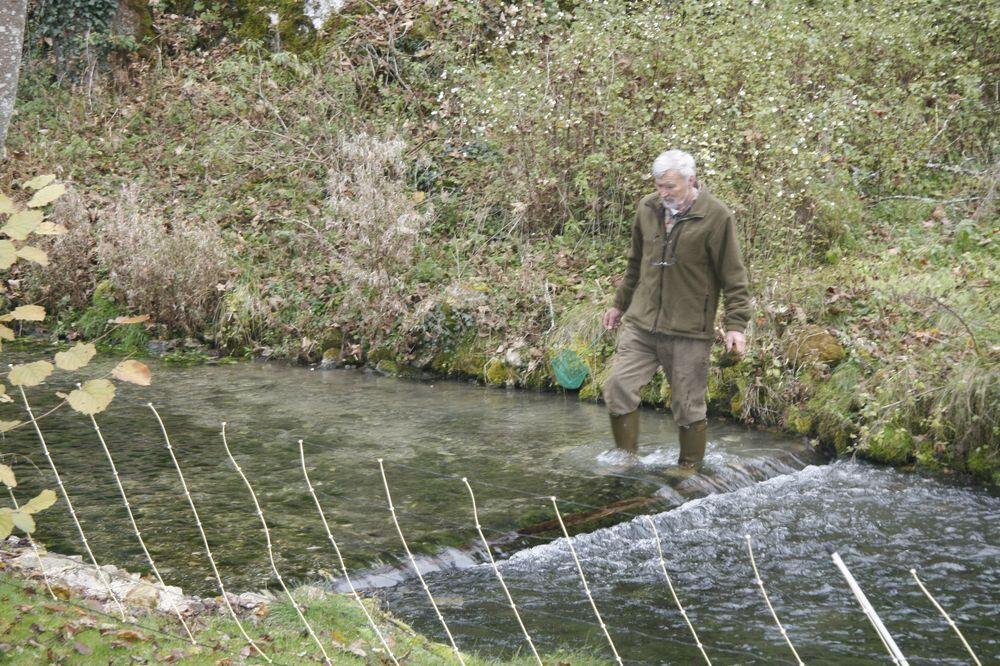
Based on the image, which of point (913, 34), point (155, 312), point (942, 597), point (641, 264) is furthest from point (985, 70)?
point (155, 312)

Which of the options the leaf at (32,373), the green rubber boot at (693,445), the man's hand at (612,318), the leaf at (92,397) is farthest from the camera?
the green rubber boot at (693,445)

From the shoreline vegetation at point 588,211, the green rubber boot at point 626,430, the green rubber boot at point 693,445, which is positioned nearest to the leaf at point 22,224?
the green rubber boot at point 626,430

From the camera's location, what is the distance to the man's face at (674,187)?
21.8 ft

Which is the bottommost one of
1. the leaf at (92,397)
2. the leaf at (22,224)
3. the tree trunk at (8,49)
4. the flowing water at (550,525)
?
the flowing water at (550,525)

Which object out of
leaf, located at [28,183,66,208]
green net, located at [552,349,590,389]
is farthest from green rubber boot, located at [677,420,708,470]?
leaf, located at [28,183,66,208]

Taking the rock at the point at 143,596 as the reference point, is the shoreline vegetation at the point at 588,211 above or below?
above

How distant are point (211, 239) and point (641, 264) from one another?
7695mm

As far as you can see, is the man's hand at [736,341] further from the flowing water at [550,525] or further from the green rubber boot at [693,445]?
the flowing water at [550,525]

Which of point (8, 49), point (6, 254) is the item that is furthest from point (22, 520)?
point (8, 49)

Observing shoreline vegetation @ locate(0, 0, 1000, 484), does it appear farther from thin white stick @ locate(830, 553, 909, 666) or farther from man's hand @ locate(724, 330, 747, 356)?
thin white stick @ locate(830, 553, 909, 666)

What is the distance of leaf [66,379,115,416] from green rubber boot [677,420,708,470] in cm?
470

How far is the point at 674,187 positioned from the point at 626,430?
1.84 meters

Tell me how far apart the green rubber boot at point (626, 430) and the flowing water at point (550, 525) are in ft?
0.41

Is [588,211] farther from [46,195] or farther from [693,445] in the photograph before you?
[46,195]
